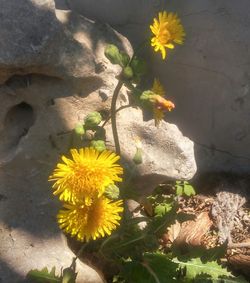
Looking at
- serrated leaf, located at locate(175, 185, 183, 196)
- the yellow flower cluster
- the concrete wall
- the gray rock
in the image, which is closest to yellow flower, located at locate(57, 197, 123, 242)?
the yellow flower cluster

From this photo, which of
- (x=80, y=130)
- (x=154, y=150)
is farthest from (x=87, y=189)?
(x=154, y=150)

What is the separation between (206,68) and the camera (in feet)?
11.8

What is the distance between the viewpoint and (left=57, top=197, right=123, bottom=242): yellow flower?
262 cm

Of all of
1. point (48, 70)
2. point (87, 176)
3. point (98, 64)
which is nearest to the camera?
point (87, 176)

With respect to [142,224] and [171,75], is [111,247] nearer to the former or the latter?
[142,224]

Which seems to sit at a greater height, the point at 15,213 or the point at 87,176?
the point at 87,176

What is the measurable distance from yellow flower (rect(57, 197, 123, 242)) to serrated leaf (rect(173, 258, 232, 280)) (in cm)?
82

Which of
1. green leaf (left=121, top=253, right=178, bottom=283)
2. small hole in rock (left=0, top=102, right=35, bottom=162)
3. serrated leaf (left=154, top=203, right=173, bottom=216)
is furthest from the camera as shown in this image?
serrated leaf (left=154, top=203, right=173, bottom=216)

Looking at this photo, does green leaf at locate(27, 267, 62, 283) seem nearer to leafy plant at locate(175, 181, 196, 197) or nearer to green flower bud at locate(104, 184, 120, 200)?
green flower bud at locate(104, 184, 120, 200)

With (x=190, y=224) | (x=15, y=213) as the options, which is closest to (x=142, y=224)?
(x=190, y=224)

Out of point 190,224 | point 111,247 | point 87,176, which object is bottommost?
point 190,224

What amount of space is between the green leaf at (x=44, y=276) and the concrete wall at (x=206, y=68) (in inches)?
65.2

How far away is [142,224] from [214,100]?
45.4 inches

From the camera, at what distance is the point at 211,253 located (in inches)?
128
